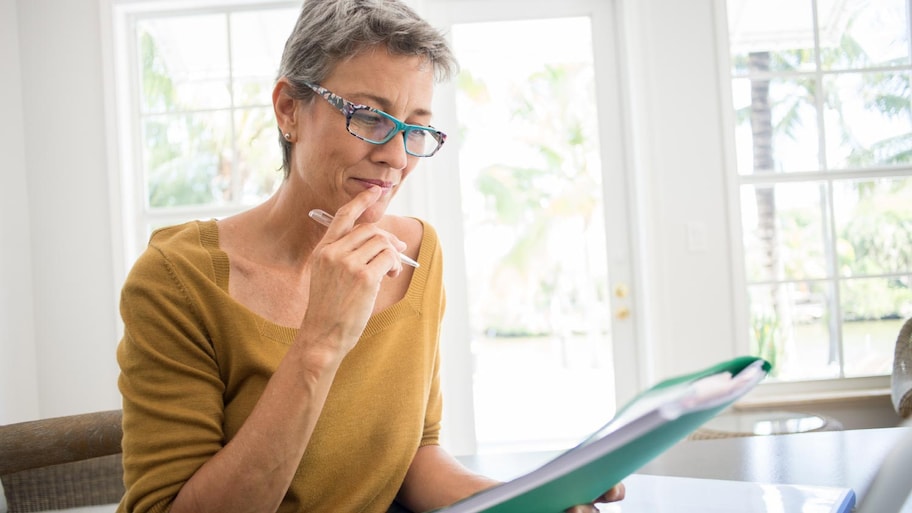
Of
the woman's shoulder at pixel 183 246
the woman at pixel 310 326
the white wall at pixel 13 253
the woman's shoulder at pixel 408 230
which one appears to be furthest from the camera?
the white wall at pixel 13 253

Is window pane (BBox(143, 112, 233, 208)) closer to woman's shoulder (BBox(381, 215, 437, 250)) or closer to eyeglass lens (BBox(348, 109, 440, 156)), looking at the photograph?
woman's shoulder (BBox(381, 215, 437, 250))

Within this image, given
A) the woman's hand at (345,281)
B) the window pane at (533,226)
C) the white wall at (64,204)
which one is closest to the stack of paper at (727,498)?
the woman's hand at (345,281)

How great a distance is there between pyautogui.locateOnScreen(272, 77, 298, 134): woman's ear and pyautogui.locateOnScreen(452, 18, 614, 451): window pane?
21.9 ft

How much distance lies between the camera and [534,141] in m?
10.8

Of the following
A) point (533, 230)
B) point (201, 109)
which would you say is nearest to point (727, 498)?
point (201, 109)

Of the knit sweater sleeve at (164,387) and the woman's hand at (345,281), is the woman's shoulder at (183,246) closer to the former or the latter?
the knit sweater sleeve at (164,387)

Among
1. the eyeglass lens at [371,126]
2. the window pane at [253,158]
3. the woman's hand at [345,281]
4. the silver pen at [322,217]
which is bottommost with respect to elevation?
the woman's hand at [345,281]

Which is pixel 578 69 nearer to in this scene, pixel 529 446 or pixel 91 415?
pixel 529 446

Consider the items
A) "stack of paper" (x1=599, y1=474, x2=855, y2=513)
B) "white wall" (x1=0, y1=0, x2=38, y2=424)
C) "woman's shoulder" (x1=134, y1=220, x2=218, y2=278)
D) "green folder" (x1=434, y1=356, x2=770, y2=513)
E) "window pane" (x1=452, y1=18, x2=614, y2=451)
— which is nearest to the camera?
"green folder" (x1=434, y1=356, x2=770, y2=513)

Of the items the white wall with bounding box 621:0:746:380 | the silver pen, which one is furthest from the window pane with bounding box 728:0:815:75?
the silver pen

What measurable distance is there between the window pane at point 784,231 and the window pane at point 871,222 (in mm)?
95

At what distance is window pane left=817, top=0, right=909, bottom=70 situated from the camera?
3664 mm

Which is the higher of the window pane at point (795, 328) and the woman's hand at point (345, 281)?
the woman's hand at point (345, 281)

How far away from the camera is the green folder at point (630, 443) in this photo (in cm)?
47
